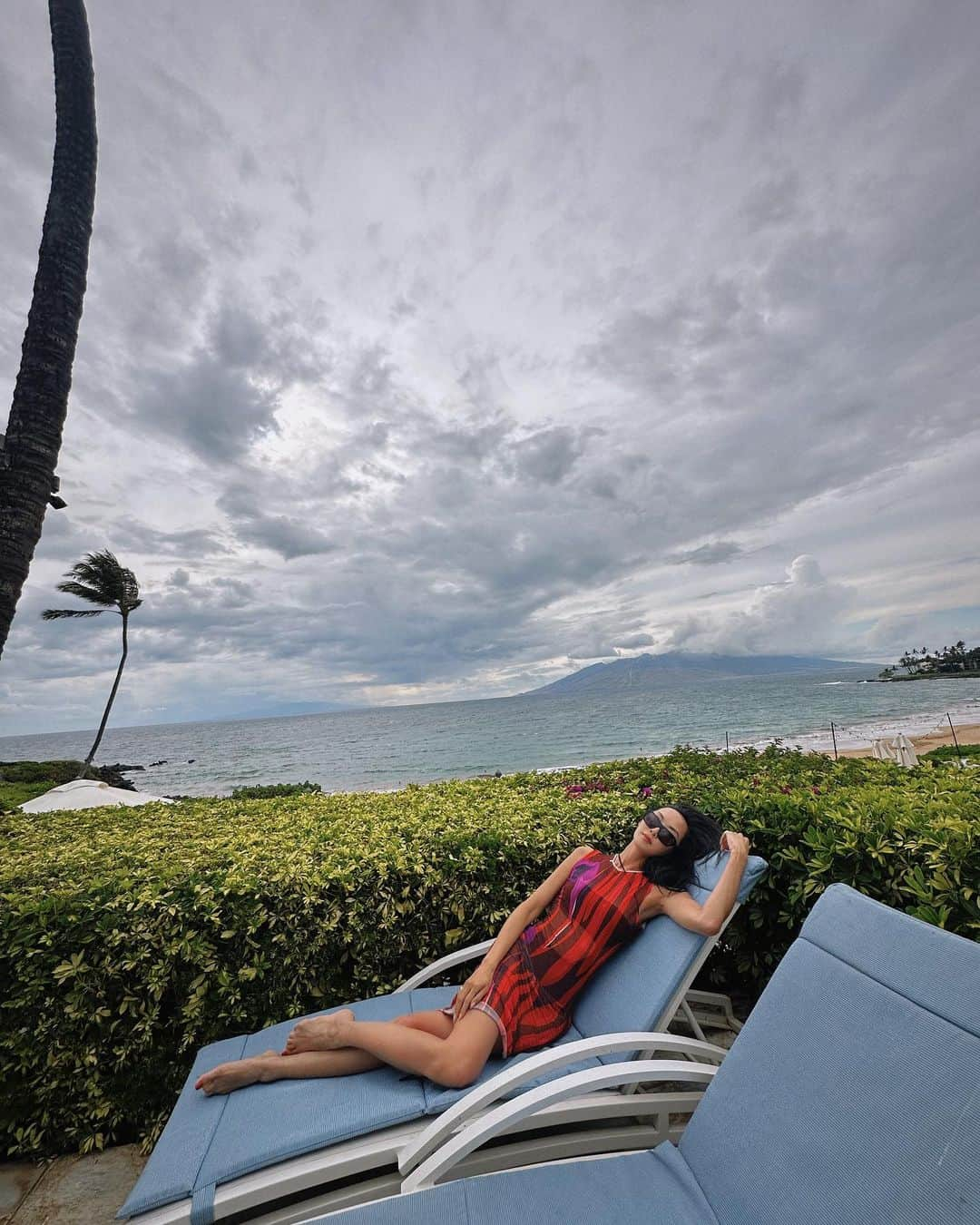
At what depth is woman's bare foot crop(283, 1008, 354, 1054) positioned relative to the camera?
200 cm

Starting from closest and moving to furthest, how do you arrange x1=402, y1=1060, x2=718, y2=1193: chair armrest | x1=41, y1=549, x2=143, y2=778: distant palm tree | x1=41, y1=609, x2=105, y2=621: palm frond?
x1=402, y1=1060, x2=718, y2=1193: chair armrest, x1=41, y1=609, x2=105, y2=621: palm frond, x1=41, y1=549, x2=143, y2=778: distant palm tree

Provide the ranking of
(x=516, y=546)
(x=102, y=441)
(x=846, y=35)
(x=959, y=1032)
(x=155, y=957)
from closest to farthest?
(x=959, y=1032), (x=155, y=957), (x=846, y=35), (x=102, y=441), (x=516, y=546)

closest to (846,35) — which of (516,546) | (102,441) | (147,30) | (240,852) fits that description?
(147,30)

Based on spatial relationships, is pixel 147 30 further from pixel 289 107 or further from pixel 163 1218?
pixel 163 1218

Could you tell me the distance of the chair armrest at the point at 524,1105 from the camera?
4.89ft

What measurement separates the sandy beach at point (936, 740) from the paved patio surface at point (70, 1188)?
24.3m

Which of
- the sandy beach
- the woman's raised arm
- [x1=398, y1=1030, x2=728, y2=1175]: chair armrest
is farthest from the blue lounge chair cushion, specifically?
the sandy beach

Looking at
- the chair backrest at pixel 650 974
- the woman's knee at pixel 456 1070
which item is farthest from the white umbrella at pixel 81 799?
the chair backrest at pixel 650 974

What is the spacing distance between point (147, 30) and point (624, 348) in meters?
7.73

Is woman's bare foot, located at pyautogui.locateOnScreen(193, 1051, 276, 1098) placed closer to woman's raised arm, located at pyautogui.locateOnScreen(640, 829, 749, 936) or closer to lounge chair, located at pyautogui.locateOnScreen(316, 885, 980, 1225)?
lounge chair, located at pyautogui.locateOnScreen(316, 885, 980, 1225)

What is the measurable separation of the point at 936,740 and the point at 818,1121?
3142cm

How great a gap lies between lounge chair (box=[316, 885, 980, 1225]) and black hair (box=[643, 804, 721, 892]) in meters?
0.70

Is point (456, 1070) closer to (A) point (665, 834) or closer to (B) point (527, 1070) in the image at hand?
(B) point (527, 1070)

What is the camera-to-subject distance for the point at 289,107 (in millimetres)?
6488
